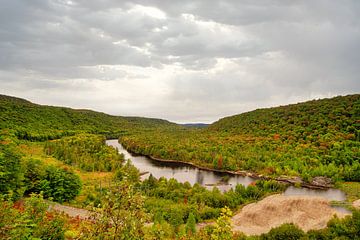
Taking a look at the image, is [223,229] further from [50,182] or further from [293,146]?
[293,146]

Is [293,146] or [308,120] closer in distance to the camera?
[293,146]

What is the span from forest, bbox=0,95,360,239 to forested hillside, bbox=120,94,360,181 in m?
0.34

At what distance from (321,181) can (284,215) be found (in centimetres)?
3360

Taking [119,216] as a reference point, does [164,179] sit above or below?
below

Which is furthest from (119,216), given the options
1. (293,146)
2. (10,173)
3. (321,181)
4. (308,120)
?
(308,120)

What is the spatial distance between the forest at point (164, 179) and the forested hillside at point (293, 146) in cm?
34

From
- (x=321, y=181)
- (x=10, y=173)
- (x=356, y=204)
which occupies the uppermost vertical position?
(x=10, y=173)

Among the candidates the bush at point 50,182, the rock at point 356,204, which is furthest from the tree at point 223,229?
the rock at point 356,204

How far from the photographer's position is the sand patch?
39844 mm

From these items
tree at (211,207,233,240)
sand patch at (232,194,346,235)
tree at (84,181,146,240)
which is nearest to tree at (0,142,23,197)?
sand patch at (232,194,346,235)

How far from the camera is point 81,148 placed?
360 ft

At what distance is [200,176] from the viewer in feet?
280

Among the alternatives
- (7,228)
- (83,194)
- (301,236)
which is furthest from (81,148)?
(7,228)

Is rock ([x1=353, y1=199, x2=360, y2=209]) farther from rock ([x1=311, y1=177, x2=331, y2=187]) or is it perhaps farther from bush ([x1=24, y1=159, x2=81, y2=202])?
bush ([x1=24, y1=159, x2=81, y2=202])
